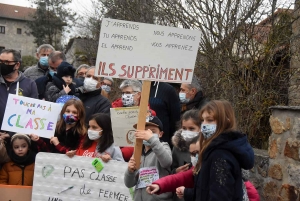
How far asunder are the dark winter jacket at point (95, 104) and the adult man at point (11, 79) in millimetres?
634

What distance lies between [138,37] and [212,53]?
421 cm

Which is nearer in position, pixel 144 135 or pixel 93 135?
pixel 144 135

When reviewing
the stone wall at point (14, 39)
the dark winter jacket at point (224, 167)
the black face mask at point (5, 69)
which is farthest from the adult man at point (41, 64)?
the stone wall at point (14, 39)

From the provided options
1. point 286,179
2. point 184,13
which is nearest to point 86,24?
point 184,13

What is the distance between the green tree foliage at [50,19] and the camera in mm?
40312

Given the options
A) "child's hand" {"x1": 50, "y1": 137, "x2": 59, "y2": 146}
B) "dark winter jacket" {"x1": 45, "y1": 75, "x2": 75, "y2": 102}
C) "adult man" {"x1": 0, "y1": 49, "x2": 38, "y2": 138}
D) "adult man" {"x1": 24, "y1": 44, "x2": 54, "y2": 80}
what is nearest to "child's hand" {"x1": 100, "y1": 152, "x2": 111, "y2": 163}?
"child's hand" {"x1": 50, "y1": 137, "x2": 59, "y2": 146}

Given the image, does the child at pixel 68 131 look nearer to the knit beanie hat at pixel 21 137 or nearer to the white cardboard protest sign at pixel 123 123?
the knit beanie hat at pixel 21 137

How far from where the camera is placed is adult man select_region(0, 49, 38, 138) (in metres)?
5.19

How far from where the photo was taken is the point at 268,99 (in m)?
7.04

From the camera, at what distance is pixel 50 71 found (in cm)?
630

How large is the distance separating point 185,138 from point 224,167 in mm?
1105

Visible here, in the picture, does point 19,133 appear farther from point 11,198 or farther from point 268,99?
point 268,99

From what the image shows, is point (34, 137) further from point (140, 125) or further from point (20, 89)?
point (140, 125)

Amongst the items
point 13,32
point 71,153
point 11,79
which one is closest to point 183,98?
point 71,153
